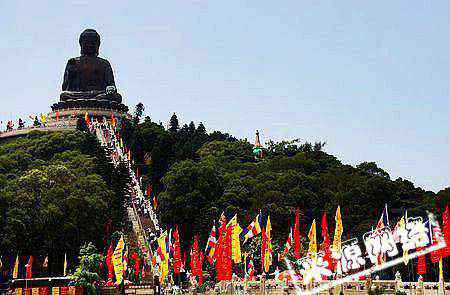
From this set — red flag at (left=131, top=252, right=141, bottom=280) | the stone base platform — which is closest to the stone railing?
the stone base platform

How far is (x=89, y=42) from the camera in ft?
345

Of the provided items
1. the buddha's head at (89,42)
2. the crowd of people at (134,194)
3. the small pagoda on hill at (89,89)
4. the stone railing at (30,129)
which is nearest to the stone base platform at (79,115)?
the small pagoda on hill at (89,89)

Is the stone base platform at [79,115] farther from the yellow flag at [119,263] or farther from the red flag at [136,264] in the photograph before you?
the yellow flag at [119,263]

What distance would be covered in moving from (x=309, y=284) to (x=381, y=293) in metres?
6.40

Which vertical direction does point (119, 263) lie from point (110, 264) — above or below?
below

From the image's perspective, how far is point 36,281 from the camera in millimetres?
50312

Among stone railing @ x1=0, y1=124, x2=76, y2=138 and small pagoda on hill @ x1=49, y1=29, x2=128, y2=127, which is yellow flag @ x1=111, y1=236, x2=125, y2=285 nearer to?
stone railing @ x1=0, y1=124, x2=76, y2=138

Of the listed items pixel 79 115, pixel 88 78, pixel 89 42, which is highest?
pixel 89 42

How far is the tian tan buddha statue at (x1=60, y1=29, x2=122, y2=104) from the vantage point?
103000 millimetres

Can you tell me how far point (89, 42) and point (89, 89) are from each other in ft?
20.0

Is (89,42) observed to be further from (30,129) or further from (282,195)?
(282,195)

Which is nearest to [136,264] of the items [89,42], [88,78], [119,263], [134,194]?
[119,263]

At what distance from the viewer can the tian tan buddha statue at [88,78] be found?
103000 millimetres

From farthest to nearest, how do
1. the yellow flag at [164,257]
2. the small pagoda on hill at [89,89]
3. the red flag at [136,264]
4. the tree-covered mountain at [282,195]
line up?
the small pagoda on hill at [89,89] < the tree-covered mountain at [282,195] < the red flag at [136,264] < the yellow flag at [164,257]
